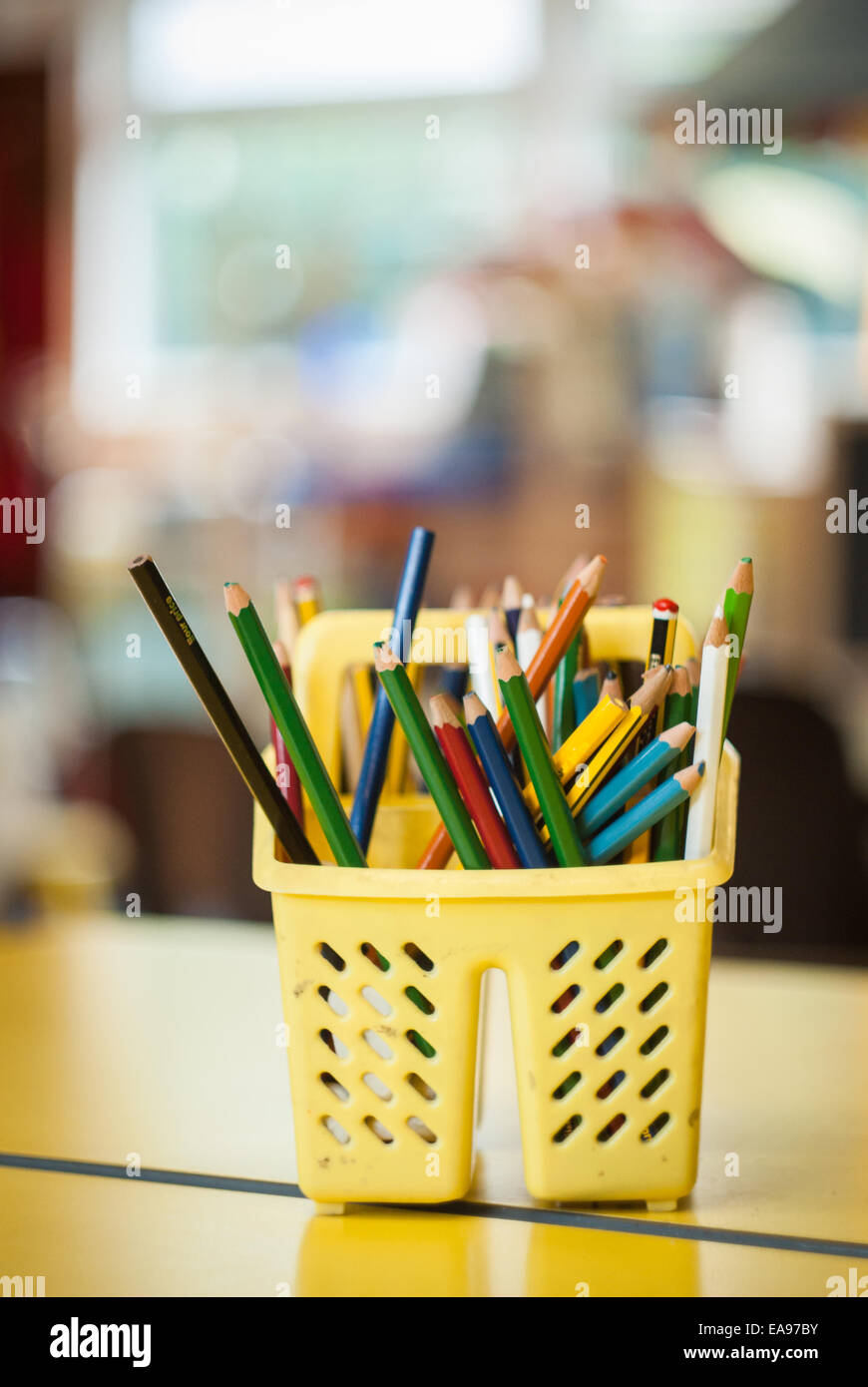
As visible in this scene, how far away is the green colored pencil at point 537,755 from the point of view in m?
0.45

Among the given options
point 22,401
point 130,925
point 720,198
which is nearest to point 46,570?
point 22,401

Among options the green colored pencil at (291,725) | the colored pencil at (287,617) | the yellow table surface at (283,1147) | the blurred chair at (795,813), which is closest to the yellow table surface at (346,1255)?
the yellow table surface at (283,1147)

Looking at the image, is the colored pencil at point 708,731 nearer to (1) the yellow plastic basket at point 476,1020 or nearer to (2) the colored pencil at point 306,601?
(1) the yellow plastic basket at point 476,1020

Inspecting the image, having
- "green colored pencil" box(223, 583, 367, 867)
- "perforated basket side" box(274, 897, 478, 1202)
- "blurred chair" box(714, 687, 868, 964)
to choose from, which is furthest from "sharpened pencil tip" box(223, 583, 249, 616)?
"blurred chair" box(714, 687, 868, 964)

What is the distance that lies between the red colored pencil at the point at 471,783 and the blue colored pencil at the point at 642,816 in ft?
0.09

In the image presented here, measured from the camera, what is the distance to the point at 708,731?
0.48m

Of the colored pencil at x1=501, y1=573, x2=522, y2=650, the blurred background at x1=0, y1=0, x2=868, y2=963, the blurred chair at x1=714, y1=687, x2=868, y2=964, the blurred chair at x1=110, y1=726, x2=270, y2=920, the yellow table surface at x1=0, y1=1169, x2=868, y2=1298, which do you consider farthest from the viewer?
the blurred background at x1=0, y1=0, x2=868, y2=963

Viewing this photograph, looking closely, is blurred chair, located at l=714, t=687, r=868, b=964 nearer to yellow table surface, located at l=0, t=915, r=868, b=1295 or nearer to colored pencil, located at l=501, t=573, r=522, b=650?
yellow table surface, located at l=0, t=915, r=868, b=1295

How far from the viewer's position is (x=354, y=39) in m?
2.89

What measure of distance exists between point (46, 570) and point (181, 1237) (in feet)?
8.60

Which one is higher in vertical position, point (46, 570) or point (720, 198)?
point (720, 198)

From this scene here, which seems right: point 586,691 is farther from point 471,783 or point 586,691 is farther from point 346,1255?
point 346,1255

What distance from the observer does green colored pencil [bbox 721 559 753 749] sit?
48 centimetres
